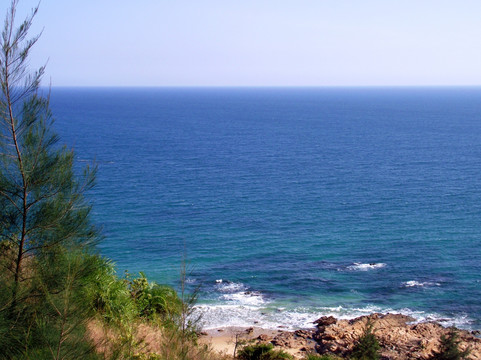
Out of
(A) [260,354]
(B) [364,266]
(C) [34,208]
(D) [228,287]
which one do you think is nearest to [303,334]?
(D) [228,287]

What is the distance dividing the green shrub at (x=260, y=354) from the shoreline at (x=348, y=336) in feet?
15.1

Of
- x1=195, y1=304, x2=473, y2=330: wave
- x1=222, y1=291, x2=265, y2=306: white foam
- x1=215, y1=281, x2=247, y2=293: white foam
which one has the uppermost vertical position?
x1=215, y1=281, x2=247, y2=293: white foam

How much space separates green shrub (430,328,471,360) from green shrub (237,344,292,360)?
33.8ft

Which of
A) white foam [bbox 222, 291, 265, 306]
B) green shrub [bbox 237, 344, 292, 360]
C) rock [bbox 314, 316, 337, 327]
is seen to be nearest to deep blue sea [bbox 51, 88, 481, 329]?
Result: white foam [bbox 222, 291, 265, 306]

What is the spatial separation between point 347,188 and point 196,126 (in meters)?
81.2

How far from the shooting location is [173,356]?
41.0 feet

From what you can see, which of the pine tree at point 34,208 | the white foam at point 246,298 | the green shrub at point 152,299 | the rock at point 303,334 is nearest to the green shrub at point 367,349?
the rock at point 303,334

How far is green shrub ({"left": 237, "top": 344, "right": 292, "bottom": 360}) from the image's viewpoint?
22781mm

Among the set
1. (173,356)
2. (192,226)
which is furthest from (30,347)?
(192,226)

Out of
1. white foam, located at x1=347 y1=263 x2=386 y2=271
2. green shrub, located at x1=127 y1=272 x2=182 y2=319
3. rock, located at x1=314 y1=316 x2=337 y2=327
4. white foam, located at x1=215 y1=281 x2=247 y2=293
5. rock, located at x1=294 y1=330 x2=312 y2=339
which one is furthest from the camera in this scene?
white foam, located at x1=347 y1=263 x2=386 y2=271

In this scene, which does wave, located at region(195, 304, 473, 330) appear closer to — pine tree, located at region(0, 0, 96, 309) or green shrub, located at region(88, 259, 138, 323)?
green shrub, located at region(88, 259, 138, 323)

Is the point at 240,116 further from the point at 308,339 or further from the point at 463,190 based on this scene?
the point at 308,339

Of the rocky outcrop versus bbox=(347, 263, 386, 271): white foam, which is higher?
bbox=(347, 263, 386, 271): white foam

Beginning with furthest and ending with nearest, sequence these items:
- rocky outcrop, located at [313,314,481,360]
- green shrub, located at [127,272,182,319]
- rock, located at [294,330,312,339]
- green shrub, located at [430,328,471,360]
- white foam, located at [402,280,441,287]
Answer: white foam, located at [402,280,441,287] < rock, located at [294,330,312,339] < rocky outcrop, located at [313,314,481,360] < green shrub, located at [430,328,471,360] < green shrub, located at [127,272,182,319]
